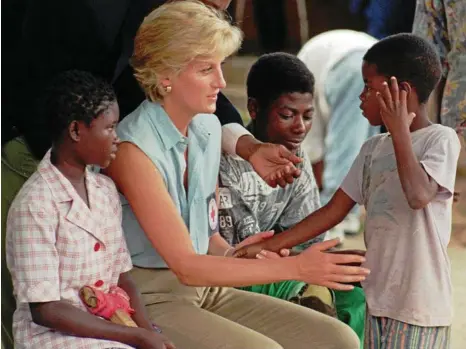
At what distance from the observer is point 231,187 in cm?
213

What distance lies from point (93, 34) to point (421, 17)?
78 centimetres

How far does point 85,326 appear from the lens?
1.74 metres

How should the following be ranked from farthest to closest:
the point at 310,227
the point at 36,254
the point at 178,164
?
the point at 310,227 < the point at 178,164 < the point at 36,254

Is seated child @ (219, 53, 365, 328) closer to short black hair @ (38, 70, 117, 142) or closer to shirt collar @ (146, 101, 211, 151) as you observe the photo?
shirt collar @ (146, 101, 211, 151)

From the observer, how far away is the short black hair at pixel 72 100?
1.75 metres

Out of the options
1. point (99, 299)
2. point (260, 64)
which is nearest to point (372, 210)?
point (260, 64)

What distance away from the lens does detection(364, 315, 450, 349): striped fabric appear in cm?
188

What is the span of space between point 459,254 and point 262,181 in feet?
1.68

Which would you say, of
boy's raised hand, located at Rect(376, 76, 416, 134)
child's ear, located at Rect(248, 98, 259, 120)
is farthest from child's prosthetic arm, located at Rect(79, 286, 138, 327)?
boy's raised hand, located at Rect(376, 76, 416, 134)

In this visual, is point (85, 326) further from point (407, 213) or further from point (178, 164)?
point (407, 213)

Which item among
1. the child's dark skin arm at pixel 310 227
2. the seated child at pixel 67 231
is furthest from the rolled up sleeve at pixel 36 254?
the child's dark skin arm at pixel 310 227

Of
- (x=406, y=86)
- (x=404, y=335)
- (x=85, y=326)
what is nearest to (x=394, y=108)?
(x=406, y=86)

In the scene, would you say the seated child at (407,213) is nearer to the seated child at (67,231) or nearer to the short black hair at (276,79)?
the short black hair at (276,79)

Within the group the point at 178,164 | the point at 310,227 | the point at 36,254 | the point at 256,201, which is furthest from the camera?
the point at 256,201
